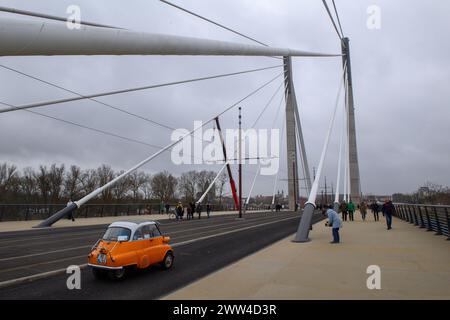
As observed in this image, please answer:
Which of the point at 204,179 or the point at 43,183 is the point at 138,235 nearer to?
the point at 43,183

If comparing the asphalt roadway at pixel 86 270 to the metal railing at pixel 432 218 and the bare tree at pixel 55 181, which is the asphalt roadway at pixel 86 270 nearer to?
the metal railing at pixel 432 218

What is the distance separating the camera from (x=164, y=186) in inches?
3607

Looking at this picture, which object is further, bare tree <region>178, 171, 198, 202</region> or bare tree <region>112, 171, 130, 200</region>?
bare tree <region>178, 171, 198, 202</region>

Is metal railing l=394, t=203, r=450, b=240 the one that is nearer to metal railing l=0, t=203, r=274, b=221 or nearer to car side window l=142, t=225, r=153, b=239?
car side window l=142, t=225, r=153, b=239

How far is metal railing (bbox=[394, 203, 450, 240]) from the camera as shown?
14.6m

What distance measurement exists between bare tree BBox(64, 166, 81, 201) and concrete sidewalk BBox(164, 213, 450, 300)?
60986 mm

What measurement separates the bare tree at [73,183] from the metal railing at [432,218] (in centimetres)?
5668

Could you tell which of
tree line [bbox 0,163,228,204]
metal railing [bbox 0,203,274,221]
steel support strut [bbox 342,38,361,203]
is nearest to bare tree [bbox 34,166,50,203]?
tree line [bbox 0,163,228,204]

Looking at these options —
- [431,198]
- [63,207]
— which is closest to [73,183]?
[63,207]

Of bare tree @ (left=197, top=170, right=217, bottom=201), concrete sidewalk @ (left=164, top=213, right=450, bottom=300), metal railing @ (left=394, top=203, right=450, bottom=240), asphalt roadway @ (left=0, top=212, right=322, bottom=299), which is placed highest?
bare tree @ (left=197, top=170, right=217, bottom=201)

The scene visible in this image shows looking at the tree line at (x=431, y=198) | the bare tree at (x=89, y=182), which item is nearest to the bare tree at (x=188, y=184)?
the bare tree at (x=89, y=182)
